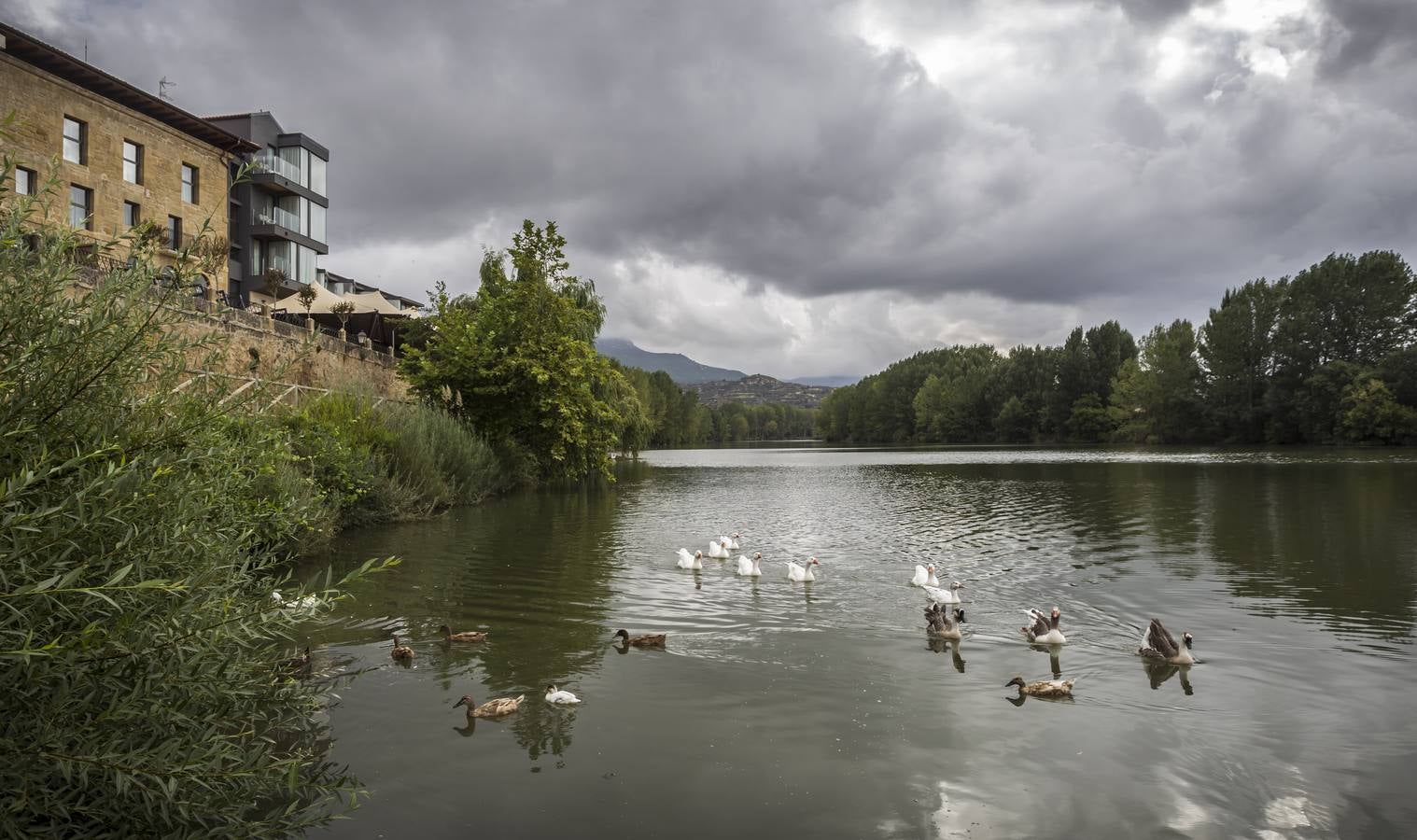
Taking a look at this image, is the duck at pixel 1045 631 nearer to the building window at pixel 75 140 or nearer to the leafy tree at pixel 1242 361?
the building window at pixel 75 140

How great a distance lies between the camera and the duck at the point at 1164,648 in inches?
368

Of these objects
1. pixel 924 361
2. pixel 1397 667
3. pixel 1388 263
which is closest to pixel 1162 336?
pixel 1388 263

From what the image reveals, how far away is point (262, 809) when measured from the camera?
5.84 metres

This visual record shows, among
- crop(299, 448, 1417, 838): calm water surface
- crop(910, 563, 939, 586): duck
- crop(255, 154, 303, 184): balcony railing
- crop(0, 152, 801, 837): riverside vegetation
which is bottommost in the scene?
crop(299, 448, 1417, 838): calm water surface

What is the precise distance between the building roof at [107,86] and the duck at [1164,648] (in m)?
33.9

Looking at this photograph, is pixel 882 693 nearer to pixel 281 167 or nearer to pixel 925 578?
pixel 925 578

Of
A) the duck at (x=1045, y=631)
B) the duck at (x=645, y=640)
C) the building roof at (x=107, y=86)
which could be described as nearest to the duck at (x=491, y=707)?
the duck at (x=645, y=640)

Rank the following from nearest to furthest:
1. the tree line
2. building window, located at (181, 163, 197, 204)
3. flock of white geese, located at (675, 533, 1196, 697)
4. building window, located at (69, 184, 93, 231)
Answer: flock of white geese, located at (675, 533, 1196, 697) → building window, located at (69, 184, 93, 231) → building window, located at (181, 163, 197, 204) → the tree line

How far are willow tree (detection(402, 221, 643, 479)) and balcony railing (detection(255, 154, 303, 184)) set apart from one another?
2246 cm

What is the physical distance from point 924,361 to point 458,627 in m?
155

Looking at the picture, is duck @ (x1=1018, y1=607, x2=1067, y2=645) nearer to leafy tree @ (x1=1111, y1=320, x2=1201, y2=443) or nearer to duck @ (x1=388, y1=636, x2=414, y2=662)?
duck @ (x1=388, y1=636, x2=414, y2=662)

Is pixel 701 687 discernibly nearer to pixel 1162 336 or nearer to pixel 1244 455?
pixel 1244 455

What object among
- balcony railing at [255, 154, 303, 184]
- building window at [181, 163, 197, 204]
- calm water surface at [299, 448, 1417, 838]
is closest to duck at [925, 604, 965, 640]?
calm water surface at [299, 448, 1417, 838]

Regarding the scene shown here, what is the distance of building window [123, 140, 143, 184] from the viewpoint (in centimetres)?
3397
